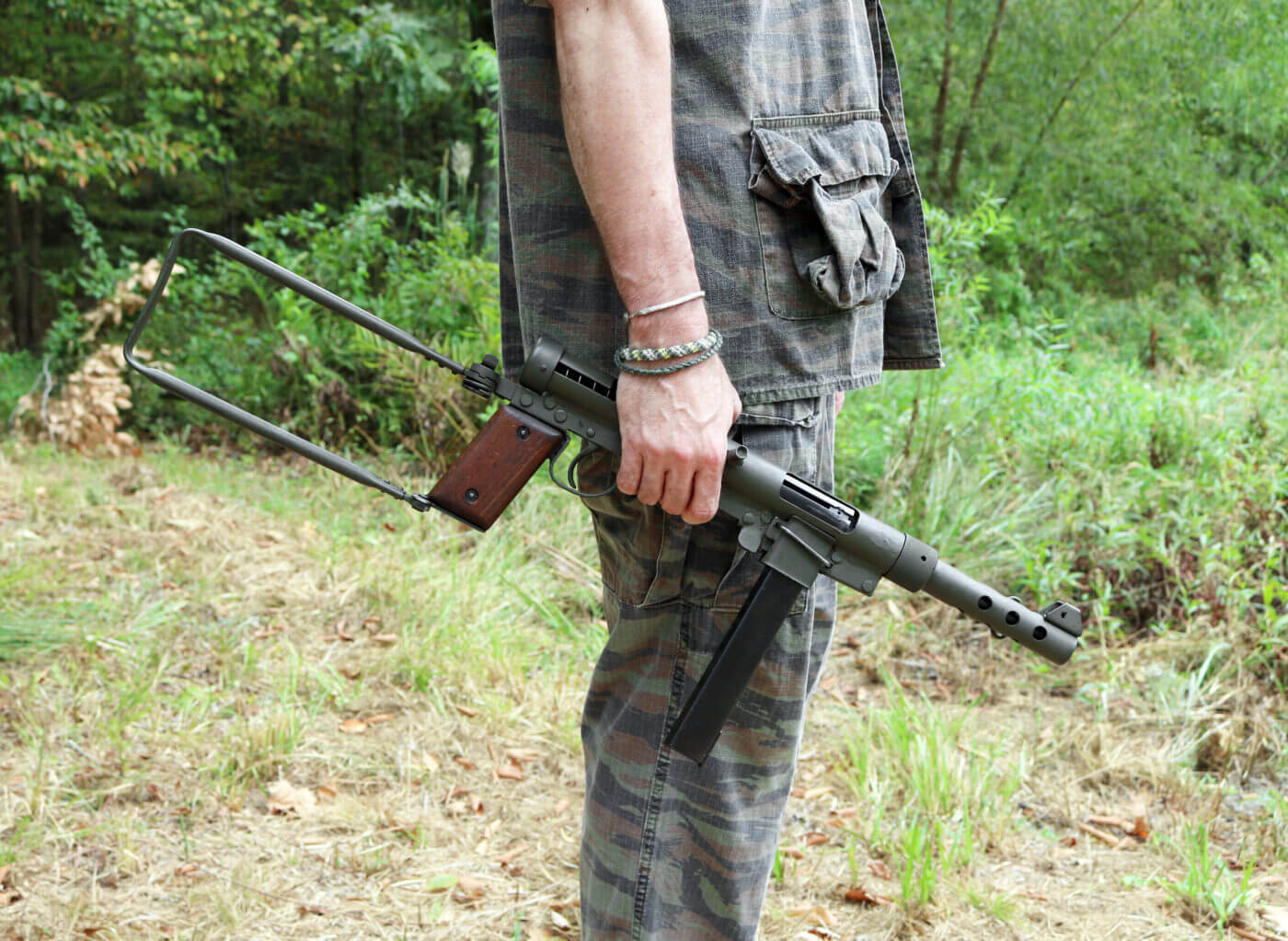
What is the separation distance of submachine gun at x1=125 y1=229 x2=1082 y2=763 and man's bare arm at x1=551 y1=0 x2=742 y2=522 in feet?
0.25

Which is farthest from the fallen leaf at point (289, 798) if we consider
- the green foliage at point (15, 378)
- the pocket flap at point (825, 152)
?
the green foliage at point (15, 378)

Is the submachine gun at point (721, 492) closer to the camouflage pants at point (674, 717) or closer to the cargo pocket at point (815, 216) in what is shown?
the camouflage pants at point (674, 717)

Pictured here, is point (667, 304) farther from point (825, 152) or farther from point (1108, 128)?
point (1108, 128)

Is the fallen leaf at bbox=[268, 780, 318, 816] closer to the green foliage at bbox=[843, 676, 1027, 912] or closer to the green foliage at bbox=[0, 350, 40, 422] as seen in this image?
the green foliage at bbox=[843, 676, 1027, 912]

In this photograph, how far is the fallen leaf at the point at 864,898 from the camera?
2008mm

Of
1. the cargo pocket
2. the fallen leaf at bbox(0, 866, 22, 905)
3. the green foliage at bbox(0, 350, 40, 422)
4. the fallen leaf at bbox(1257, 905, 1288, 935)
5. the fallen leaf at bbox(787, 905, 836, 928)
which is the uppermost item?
the cargo pocket

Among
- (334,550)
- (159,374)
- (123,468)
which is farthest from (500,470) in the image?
(123,468)

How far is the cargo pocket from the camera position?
3.73 ft

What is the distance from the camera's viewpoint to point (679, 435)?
1095 mm

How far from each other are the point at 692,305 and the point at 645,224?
0.10 m

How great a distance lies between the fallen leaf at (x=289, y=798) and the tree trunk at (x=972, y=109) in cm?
764

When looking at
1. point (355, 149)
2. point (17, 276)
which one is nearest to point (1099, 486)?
point (355, 149)

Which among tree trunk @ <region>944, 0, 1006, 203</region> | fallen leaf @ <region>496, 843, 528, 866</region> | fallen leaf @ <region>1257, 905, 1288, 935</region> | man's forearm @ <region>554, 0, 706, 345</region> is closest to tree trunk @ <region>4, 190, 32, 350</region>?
tree trunk @ <region>944, 0, 1006, 203</region>

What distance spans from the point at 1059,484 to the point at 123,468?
158 inches
